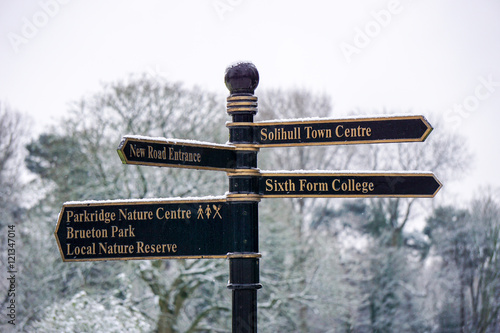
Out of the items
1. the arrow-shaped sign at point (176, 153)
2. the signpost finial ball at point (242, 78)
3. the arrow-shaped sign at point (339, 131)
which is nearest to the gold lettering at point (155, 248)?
the arrow-shaped sign at point (176, 153)

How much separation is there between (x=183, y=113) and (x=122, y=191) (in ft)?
10.6

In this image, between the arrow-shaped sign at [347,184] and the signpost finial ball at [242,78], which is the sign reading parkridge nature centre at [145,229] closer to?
the arrow-shaped sign at [347,184]

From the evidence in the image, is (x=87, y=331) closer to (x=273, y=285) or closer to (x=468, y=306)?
(x=273, y=285)

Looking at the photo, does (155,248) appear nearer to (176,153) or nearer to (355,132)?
(176,153)

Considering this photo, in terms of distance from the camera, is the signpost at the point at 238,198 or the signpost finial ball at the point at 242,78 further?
the signpost finial ball at the point at 242,78

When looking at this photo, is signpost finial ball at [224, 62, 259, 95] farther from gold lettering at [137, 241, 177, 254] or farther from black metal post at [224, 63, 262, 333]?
gold lettering at [137, 241, 177, 254]

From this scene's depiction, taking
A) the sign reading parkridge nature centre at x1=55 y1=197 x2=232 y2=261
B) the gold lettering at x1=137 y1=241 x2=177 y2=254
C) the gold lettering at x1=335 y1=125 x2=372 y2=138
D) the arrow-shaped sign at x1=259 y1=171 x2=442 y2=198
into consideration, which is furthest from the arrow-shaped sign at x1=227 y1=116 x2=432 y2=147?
the gold lettering at x1=137 y1=241 x2=177 y2=254

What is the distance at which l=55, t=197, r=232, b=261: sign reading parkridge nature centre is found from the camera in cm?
603

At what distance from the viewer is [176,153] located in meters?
5.82

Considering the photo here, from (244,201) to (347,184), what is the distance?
75 centimetres

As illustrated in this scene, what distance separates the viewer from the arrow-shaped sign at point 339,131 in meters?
6.04

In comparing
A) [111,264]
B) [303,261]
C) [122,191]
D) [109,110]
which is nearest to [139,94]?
[109,110]

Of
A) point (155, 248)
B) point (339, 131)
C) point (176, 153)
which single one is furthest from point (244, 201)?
point (339, 131)

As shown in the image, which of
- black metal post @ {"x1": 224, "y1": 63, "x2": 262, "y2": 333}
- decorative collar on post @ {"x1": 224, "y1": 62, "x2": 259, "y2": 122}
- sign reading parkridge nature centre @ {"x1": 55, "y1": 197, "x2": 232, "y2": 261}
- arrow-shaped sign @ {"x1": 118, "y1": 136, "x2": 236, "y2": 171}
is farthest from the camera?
decorative collar on post @ {"x1": 224, "y1": 62, "x2": 259, "y2": 122}
